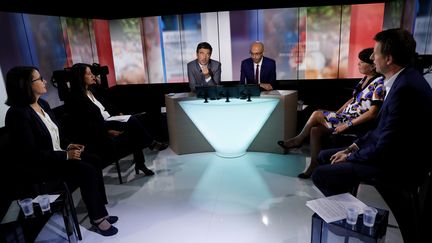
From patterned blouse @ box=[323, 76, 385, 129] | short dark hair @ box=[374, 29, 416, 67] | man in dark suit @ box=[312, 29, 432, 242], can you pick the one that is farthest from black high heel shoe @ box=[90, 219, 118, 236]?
short dark hair @ box=[374, 29, 416, 67]

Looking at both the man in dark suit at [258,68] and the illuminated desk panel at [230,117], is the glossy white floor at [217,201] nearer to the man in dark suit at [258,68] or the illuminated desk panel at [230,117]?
the illuminated desk panel at [230,117]

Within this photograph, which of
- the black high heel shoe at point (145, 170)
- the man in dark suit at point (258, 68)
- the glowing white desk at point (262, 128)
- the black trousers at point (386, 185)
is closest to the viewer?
the black trousers at point (386, 185)

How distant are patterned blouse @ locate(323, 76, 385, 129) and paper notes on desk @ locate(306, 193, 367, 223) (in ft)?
3.44

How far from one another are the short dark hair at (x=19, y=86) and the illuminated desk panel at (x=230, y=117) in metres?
1.49

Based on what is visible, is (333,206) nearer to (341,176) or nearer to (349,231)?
(349,231)

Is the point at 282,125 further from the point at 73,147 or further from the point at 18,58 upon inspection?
the point at 18,58

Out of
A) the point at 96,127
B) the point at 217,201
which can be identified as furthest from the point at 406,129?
the point at 96,127

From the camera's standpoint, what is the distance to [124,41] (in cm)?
531

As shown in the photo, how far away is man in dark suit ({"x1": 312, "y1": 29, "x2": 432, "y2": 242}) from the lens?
167 cm

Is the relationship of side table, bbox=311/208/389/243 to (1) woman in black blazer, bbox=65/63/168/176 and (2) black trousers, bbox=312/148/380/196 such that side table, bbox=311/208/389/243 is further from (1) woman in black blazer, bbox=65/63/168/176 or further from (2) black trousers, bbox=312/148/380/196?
(1) woman in black blazer, bbox=65/63/168/176

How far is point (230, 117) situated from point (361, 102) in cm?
122

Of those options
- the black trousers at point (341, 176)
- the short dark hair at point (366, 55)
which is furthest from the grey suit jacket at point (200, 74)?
the black trousers at point (341, 176)

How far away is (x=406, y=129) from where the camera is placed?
5.51ft

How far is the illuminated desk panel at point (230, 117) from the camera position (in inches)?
121
